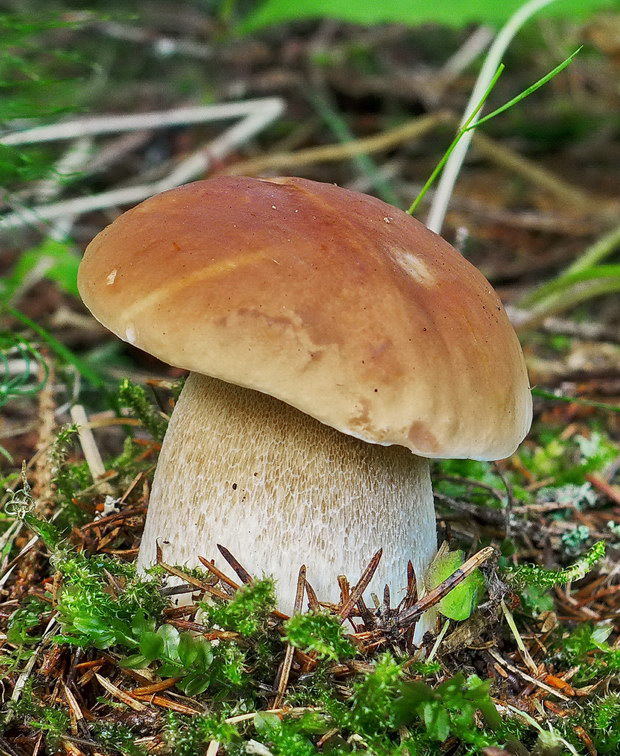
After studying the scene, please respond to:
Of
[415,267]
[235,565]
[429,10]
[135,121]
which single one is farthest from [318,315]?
[135,121]

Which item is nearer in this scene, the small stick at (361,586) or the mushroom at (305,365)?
the mushroom at (305,365)

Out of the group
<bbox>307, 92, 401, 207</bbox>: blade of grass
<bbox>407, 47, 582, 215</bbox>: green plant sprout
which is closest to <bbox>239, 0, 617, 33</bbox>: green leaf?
<bbox>307, 92, 401, 207</bbox>: blade of grass

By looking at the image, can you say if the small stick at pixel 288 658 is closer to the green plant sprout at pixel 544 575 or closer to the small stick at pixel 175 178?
the green plant sprout at pixel 544 575

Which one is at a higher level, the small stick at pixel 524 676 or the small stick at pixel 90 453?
the small stick at pixel 90 453

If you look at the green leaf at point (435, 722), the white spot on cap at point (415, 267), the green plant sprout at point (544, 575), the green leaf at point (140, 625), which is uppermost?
the white spot on cap at point (415, 267)

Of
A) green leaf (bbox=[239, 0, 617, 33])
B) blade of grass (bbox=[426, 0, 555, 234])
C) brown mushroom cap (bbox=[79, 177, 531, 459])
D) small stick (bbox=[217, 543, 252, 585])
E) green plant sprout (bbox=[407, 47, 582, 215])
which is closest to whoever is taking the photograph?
brown mushroom cap (bbox=[79, 177, 531, 459])

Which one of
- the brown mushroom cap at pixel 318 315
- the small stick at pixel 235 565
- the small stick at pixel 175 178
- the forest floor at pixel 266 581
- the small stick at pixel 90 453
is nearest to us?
the brown mushroom cap at pixel 318 315

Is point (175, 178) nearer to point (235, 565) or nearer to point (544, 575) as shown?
point (235, 565)

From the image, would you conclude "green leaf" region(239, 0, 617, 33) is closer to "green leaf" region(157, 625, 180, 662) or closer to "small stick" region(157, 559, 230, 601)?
Answer: "small stick" region(157, 559, 230, 601)

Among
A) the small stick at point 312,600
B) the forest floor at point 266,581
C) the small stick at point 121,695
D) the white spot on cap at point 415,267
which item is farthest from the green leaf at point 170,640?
the white spot on cap at point 415,267
